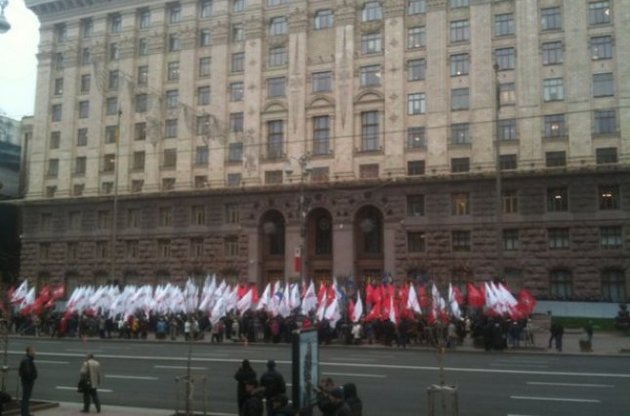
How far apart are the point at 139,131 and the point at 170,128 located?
322cm

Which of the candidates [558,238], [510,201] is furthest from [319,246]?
[558,238]

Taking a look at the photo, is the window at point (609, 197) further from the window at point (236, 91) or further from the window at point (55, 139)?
the window at point (55, 139)

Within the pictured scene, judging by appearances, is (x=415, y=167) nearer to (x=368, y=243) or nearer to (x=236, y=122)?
(x=368, y=243)

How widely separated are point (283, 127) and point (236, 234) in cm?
955

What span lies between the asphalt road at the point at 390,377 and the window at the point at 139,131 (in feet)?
96.4

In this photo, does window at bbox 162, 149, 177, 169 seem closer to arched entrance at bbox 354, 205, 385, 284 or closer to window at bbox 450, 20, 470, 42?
arched entrance at bbox 354, 205, 385, 284

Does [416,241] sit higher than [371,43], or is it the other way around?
[371,43]

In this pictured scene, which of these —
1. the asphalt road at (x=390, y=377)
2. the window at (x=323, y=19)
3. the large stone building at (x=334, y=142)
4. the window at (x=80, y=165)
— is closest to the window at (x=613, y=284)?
the large stone building at (x=334, y=142)

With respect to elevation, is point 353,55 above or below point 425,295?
above

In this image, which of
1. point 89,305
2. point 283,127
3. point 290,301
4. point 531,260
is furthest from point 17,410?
point 283,127

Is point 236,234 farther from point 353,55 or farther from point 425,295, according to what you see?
point 425,295

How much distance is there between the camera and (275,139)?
55.0 m

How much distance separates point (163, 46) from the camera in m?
60.2

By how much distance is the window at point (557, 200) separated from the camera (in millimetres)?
45656
